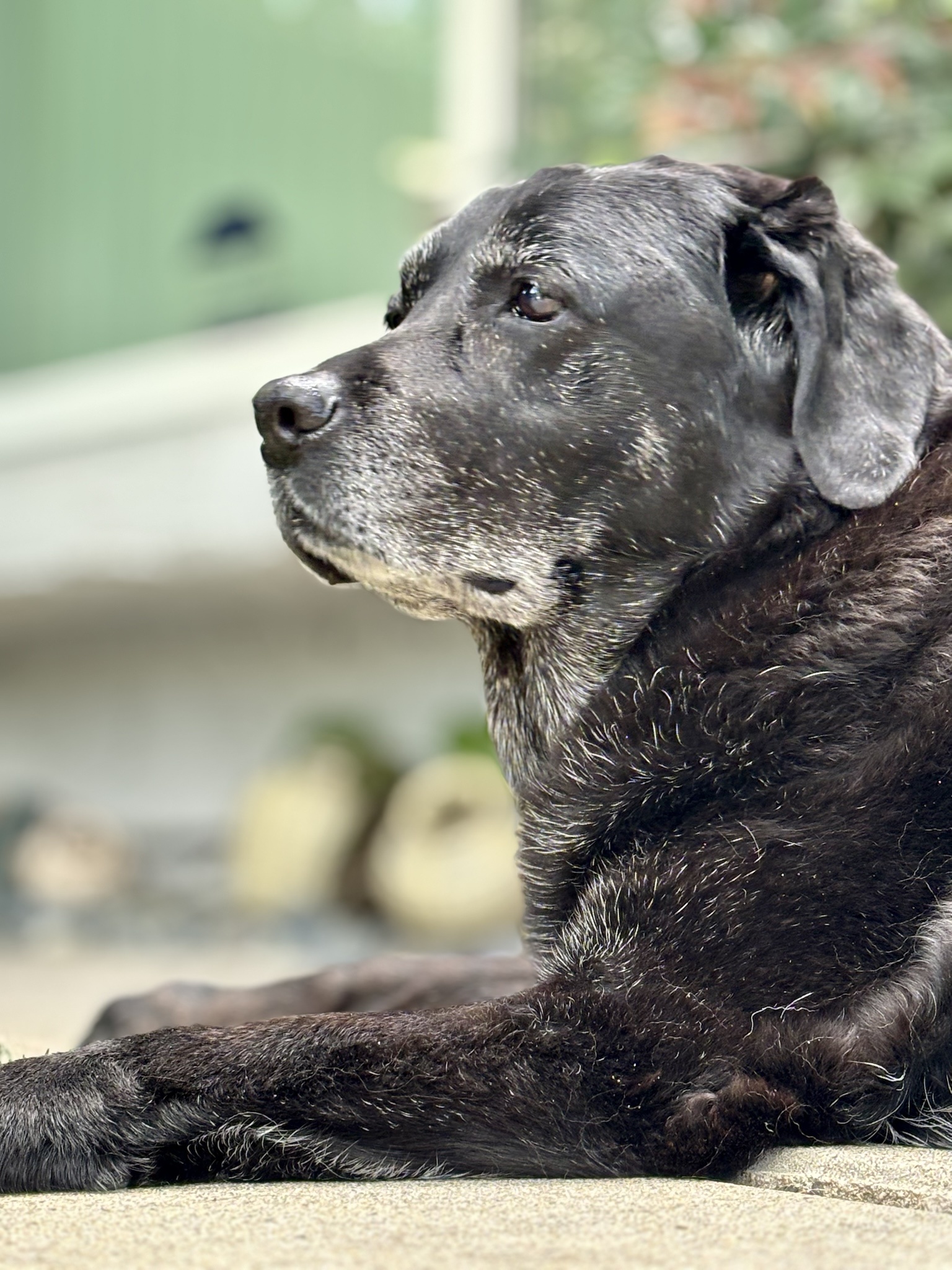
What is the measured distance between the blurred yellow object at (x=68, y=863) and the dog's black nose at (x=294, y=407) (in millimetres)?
6139

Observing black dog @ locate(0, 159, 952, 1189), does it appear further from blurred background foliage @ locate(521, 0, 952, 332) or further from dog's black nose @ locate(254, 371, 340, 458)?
blurred background foliage @ locate(521, 0, 952, 332)

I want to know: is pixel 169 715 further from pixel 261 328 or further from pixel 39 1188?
pixel 39 1188

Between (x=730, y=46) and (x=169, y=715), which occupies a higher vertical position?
(x=730, y=46)

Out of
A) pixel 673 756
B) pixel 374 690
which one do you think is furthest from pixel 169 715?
pixel 673 756

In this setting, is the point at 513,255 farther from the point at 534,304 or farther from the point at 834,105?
the point at 834,105

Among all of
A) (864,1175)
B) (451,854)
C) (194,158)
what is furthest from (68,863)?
(864,1175)

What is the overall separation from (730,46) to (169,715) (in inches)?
208

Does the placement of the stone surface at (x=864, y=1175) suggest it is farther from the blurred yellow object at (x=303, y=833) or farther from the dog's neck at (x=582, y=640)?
the blurred yellow object at (x=303, y=833)

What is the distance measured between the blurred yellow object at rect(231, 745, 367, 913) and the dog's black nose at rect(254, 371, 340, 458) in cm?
549

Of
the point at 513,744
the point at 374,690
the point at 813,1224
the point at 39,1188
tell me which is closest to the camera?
the point at 813,1224

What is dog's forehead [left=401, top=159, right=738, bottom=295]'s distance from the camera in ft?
8.02

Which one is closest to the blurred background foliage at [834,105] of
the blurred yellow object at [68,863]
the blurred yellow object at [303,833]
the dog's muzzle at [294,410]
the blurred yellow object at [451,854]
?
the blurred yellow object at [451,854]

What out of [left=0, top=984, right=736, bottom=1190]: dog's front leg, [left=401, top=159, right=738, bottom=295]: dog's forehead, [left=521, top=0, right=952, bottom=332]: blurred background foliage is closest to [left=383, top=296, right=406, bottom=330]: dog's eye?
[left=401, top=159, right=738, bottom=295]: dog's forehead

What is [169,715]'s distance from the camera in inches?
368
